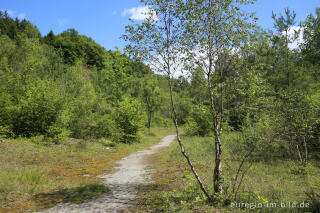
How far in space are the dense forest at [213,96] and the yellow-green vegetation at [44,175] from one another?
10.4 feet

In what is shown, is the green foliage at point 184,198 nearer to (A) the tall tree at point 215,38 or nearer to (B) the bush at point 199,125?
(A) the tall tree at point 215,38

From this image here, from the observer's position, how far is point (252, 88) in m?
5.43

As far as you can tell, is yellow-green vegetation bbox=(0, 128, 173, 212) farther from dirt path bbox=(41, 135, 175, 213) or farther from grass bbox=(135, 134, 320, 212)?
grass bbox=(135, 134, 320, 212)

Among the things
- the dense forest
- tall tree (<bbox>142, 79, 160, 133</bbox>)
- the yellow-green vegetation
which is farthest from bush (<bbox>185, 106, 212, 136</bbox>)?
the yellow-green vegetation

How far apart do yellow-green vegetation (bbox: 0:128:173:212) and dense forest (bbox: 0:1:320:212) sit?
3180 millimetres

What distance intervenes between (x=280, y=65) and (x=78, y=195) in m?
20.5

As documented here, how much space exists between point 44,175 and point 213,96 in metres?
7.49

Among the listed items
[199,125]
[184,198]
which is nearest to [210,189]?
[184,198]

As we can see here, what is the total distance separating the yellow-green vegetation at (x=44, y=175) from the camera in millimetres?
5758

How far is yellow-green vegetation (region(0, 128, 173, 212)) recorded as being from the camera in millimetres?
5758

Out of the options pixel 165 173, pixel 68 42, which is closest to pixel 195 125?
pixel 165 173

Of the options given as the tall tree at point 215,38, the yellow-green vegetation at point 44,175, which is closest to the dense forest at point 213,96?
the tall tree at point 215,38

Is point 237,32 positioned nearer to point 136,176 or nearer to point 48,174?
point 136,176

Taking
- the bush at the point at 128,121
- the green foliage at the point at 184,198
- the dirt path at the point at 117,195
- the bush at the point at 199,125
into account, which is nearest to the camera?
the green foliage at the point at 184,198
